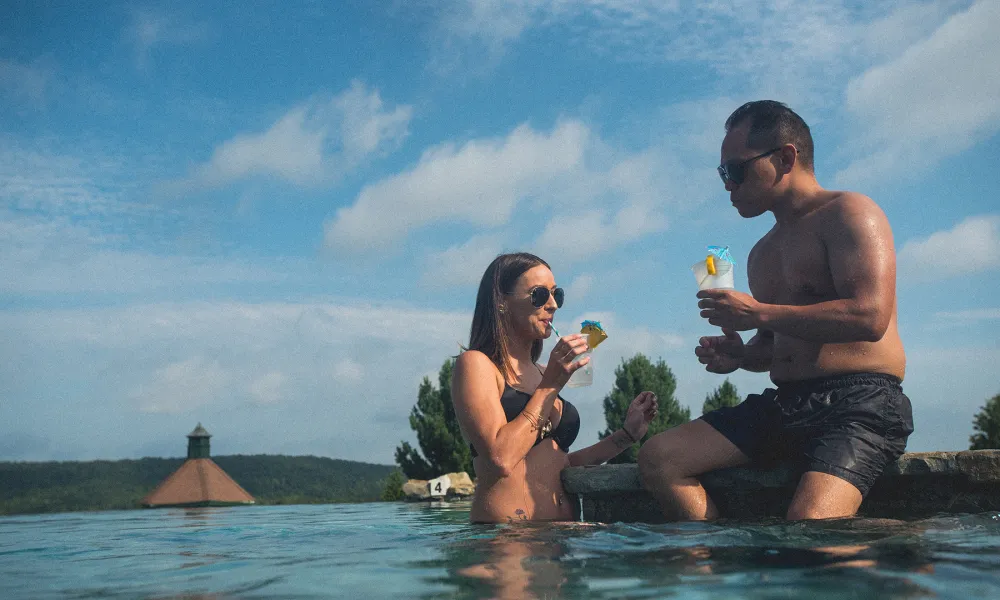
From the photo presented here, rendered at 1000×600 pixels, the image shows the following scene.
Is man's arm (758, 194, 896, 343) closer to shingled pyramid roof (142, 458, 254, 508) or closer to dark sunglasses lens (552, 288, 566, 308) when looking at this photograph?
dark sunglasses lens (552, 288, 566, 308)

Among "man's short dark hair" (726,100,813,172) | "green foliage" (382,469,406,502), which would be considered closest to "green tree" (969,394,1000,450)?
"green foliage" (382,469,406,502)

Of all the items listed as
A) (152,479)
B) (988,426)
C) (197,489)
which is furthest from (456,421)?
(152,479)

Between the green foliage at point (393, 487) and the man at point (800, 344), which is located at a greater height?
the man at point (800, 344)

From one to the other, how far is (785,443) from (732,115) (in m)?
1.78

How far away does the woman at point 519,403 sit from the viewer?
4297 millimetres

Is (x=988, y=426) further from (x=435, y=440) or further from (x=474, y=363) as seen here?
(x=474, y=363)

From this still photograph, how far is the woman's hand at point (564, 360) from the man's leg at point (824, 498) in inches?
50.5

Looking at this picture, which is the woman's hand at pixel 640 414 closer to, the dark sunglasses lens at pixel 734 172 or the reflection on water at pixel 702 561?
the reflection on water at pixel 702 561

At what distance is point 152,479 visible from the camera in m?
38.7

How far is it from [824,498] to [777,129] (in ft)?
6.14

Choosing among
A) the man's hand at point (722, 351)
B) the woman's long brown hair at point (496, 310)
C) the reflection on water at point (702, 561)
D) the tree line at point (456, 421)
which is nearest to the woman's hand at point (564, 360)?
the woman's long brown hair at point (496, 310)

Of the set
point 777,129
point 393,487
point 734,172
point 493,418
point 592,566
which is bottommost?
point 393,487

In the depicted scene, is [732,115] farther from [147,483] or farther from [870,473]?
[147,483]

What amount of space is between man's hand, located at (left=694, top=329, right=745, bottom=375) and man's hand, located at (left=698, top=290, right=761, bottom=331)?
62 cm
